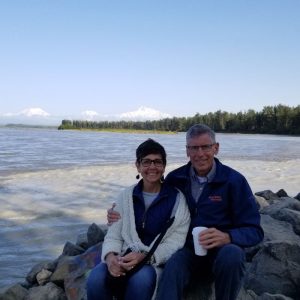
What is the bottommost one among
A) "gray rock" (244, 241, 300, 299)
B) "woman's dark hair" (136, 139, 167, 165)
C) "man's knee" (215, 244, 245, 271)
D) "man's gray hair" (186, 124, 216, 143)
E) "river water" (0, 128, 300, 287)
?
"river water" (0, 128, 300, 287)

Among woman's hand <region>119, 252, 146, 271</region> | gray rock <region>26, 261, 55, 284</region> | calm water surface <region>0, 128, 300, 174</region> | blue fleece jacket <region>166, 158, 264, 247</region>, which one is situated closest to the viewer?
woman's hand <region>119, 252, 146, 271</region>

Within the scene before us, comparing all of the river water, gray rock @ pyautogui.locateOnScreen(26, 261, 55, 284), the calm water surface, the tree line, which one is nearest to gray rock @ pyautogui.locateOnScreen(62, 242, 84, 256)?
gray rock @ pyautogui.locateOnScreen(26, 261, 55, 284)

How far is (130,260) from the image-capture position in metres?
3.94

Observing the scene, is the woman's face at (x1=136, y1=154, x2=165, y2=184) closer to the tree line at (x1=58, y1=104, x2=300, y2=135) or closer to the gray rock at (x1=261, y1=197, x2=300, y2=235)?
the gray rock at (x1=261, y1=197, x2=300, y2=235)

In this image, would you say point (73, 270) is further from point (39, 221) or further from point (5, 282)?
point (39, 221)

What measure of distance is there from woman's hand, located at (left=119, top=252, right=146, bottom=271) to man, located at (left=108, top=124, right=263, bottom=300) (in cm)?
26

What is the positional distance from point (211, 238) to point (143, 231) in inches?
24.9

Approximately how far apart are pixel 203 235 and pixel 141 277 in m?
0.65

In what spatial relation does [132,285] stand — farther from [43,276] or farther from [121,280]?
[43,276]

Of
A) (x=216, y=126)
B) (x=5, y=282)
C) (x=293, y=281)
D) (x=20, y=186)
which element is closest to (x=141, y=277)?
(x=293, y=281)

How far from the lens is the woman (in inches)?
154

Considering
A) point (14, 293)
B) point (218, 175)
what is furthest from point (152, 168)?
point (14, 293)

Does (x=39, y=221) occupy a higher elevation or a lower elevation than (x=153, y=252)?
lower

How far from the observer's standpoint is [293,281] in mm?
5203
